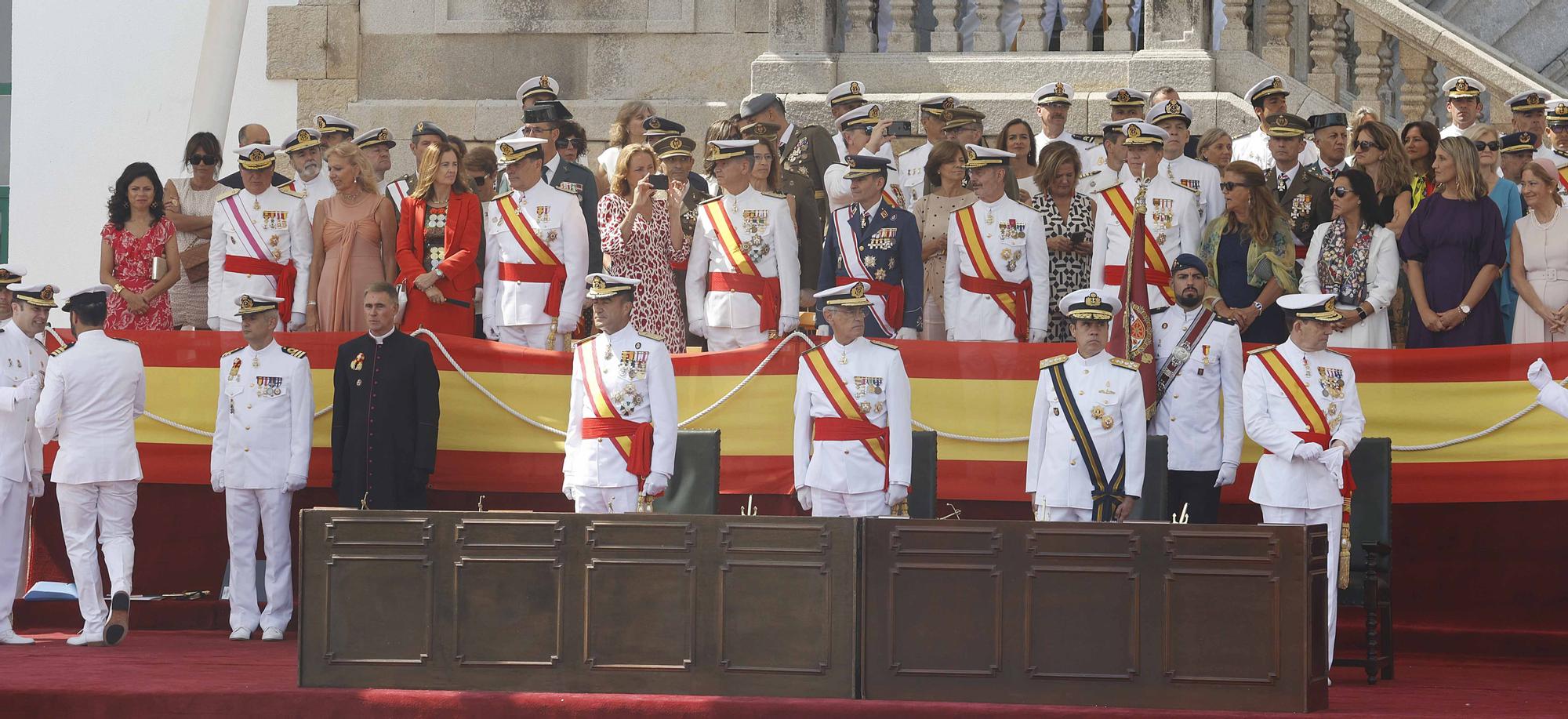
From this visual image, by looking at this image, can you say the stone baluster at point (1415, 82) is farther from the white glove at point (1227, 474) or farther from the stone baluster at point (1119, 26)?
the white glove at point (1227, 474)

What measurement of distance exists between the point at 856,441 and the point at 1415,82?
17.3ft

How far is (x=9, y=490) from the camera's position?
10.7m

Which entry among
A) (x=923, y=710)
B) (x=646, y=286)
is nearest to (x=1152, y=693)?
(x=923, y=710)

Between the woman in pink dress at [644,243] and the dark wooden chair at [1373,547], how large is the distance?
3.61 m

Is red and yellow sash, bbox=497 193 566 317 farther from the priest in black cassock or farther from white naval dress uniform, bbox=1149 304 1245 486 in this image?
white naval dress uniform, bbox=1149 304 1245 486

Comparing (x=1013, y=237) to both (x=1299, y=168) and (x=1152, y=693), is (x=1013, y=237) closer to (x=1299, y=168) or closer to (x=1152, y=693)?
(x=1299, y=168)

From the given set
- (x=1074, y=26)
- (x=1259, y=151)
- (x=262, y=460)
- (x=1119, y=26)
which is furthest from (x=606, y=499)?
(x=1119, y=26)

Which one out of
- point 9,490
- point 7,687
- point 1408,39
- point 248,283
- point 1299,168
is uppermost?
point 1408,39

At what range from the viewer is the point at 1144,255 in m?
10.9

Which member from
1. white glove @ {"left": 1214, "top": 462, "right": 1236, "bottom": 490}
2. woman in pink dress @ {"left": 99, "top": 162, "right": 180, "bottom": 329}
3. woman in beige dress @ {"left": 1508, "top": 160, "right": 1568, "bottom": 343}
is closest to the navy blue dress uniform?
white glove @ {"left": 1214, "top": 462, "right": 1236, "bottom": 490}

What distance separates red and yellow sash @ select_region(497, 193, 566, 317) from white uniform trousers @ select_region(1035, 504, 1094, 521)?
301 cm

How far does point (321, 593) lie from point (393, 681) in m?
0.48

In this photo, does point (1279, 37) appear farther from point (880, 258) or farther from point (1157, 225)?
point (880, 258)

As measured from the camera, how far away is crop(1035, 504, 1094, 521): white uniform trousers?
966cm
